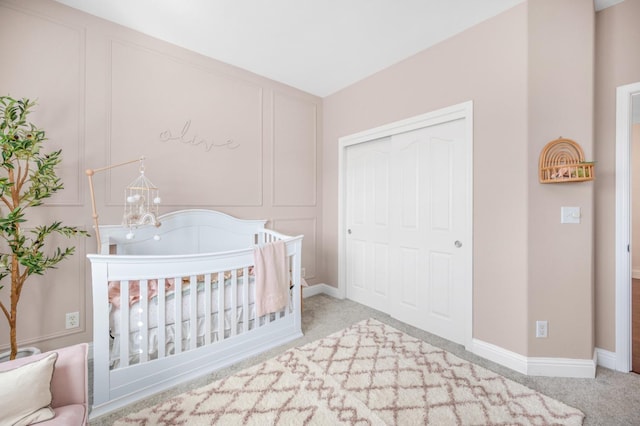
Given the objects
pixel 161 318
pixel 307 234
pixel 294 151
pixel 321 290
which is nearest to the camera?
pixel 161 318

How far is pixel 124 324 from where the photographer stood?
5.27 feet

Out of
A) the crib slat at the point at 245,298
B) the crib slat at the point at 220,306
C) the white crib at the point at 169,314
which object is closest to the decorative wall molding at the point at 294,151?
the white crib at the point at 169,314

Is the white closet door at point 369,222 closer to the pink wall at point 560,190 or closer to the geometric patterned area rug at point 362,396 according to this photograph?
the geometric patterned area rug at point 362,396

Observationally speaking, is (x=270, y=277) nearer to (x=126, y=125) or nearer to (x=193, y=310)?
(x=193, y=310)

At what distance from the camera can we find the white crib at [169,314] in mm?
1552

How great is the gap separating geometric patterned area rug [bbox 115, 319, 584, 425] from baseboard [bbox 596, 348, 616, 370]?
0.73 m

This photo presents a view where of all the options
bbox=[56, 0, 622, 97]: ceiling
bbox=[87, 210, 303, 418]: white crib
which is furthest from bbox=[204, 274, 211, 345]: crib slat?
bbox=[56, 0, 622, 97]: ceiling

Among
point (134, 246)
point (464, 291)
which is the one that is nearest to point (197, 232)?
point (134, 246)

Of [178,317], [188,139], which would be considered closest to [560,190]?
[178,317]

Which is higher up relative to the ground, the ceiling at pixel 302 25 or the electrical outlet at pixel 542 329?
the ceiling at pixel 302 25

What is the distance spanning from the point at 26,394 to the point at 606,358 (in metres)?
3.28

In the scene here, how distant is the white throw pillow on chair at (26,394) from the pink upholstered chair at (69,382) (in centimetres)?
6

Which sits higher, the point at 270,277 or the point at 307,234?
the point at 307,234

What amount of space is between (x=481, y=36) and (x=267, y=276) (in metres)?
2.57
